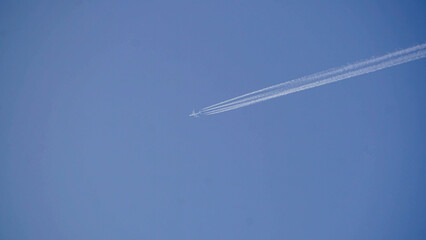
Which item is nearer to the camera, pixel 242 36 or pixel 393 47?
pixel 393 47

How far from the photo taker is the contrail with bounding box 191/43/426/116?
2422 millimetres

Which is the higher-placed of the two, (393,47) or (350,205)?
(393,47)

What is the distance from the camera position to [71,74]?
2793 millimetres

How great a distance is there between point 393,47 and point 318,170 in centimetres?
152

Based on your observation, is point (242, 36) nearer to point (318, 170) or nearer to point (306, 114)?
point (306, 114)

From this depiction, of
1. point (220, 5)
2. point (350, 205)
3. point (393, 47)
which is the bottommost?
point (350, 205)

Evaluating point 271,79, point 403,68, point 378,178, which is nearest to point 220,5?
point 271,79

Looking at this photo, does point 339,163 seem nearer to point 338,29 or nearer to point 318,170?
point 318,170

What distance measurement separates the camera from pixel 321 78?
8.25ft

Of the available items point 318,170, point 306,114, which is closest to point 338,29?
point 306,114

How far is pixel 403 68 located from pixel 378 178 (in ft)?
3.95

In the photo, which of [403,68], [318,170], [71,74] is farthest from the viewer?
[71,74]

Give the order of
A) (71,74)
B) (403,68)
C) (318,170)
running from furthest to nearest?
(71,74), (318,170), (403,68)

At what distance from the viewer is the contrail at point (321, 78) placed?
242 cm
